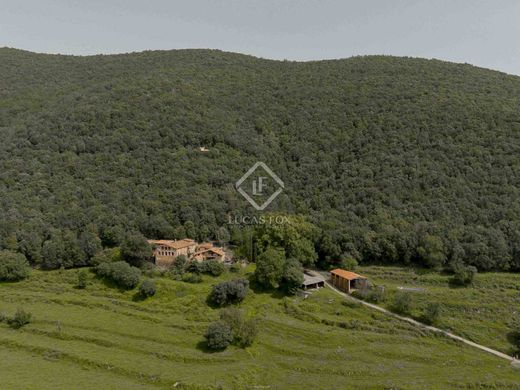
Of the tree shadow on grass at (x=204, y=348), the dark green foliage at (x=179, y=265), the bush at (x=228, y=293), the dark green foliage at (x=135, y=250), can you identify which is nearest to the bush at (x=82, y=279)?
the dark green foliage at (x=135, y=250)

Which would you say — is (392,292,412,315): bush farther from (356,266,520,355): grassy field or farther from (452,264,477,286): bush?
(452,264,477,286): bush

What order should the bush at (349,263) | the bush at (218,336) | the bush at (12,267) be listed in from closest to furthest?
the bush at (218,336) → the bush at (12,267) → the bush at (349,263)

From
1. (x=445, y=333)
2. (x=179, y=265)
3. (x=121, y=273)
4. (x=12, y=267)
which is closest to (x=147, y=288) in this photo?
(x=121, y=273)

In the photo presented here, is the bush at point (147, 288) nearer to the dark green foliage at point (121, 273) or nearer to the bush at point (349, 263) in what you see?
the dark green foliage at point (121, 273)

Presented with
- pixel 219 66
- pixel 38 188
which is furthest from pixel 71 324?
pixel 219 66

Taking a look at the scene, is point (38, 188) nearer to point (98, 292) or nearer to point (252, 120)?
point (98, 292)

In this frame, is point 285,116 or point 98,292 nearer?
point 98,292

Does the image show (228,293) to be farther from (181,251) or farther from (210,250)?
(181,251)

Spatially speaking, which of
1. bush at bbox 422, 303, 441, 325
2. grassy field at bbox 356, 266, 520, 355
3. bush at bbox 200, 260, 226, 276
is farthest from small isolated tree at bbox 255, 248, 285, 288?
bush at bbox 422, 303, 441, 325
